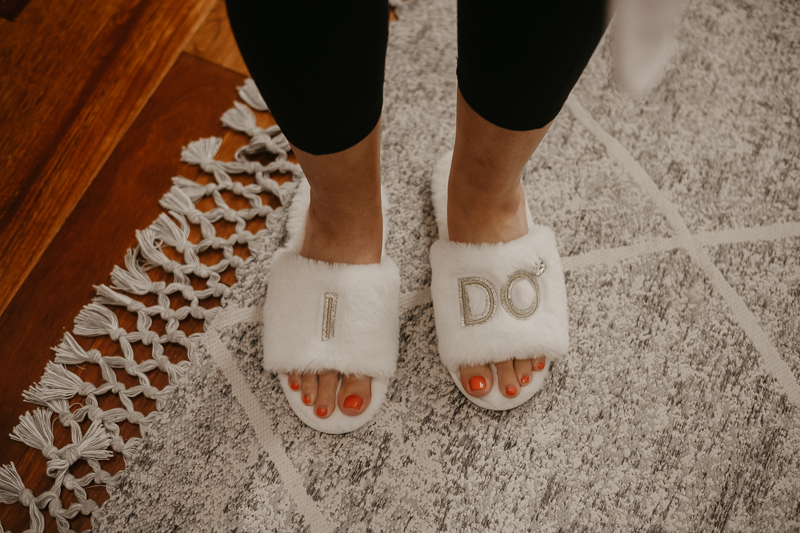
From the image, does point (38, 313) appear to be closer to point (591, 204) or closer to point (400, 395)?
point (400, 395)

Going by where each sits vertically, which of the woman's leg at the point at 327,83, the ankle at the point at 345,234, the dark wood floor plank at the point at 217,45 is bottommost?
the ankle at the point at 345,234

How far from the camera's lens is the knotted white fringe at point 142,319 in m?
0.55

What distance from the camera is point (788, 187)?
71 cm

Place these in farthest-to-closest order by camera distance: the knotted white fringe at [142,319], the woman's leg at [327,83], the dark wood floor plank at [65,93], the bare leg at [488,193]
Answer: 1. the dark wood floor plank at [65,93]
2. the knotted white fringe at [142,319]
3. the bare leg at [488,193]
4. the woman's leg at [327,83]

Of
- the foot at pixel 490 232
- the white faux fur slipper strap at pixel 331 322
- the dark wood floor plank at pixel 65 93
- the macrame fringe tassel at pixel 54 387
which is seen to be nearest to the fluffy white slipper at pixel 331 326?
the white faux fur slipper strap at pixel 331 322

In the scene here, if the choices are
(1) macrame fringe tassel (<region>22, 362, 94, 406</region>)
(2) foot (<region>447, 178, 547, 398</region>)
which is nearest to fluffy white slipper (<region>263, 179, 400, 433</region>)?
(2) foot (<region>447, 178, 547, 398</region>)

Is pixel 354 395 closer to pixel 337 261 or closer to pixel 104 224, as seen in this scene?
pixel 337 261

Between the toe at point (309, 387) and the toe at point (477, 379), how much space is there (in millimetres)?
189

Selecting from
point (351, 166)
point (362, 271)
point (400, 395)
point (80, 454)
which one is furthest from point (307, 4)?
point (80, 454)

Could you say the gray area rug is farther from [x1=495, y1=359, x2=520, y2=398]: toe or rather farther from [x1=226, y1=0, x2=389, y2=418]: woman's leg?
[x1=226, y1=0, x2=389, y2=418]: woman's leg

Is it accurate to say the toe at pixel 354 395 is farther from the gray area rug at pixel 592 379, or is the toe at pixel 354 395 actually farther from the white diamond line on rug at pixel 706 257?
the white diamond line on rug at pixel 706 257

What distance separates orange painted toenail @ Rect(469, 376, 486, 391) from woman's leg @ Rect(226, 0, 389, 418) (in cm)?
24

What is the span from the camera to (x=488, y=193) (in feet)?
1.72

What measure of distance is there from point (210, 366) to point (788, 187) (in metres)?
0.91
